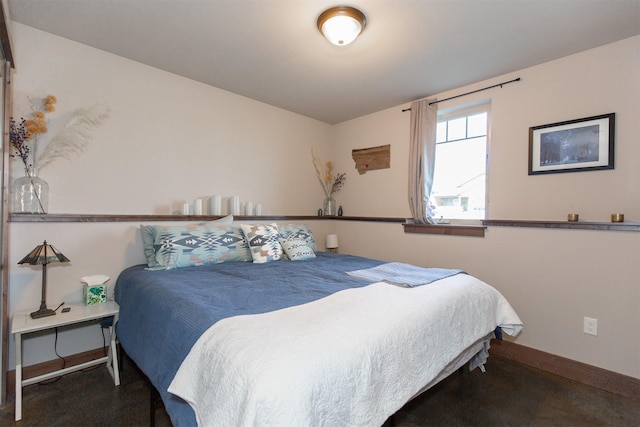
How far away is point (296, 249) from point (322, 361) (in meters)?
1.76

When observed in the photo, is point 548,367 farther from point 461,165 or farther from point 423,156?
point 423,156

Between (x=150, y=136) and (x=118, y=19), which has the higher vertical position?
(x=118, y=19)

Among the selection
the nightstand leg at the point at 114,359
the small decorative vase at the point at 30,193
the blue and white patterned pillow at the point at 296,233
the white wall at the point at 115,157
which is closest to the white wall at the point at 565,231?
the blue and white patterned pillow at the point at 296,233

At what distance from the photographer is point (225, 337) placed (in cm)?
102

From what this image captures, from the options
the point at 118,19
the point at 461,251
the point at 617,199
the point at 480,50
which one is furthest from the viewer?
the point at 461,251

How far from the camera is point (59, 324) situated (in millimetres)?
1697

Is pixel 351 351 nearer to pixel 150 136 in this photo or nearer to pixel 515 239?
pixel 515 239

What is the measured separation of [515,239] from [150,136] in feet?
10.7

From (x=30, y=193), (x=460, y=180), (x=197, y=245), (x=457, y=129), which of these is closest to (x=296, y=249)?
(x=197, y=245)

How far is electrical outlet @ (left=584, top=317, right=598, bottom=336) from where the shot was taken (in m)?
2.10

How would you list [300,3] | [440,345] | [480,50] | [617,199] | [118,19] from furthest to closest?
[480,50], [617,199], [118,19], [300,3], [440,345]

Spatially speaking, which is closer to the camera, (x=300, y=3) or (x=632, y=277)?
(x=300, y=3)

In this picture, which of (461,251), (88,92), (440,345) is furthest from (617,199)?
(88,92)

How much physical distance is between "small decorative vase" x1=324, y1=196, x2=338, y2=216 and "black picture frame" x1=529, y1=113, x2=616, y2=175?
228cm
